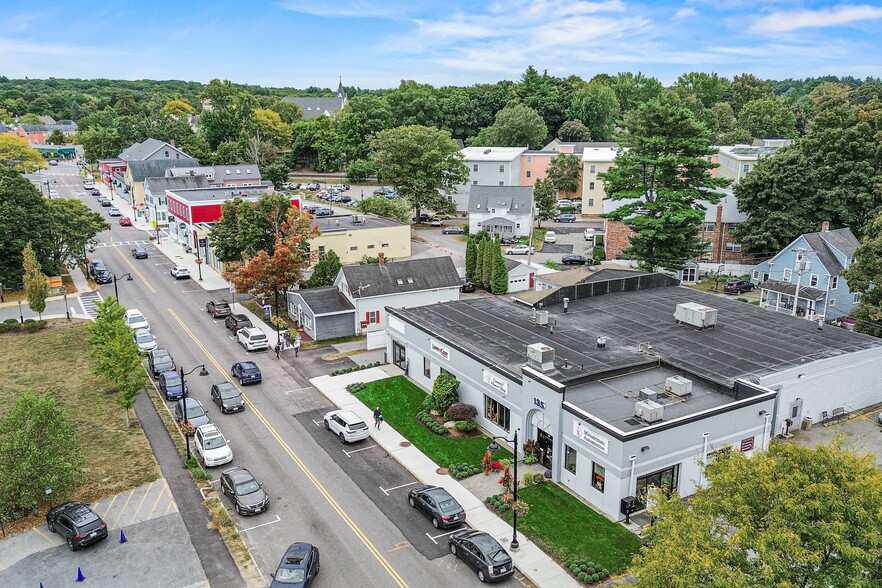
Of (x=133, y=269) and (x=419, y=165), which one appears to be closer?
(x=133, y=269)

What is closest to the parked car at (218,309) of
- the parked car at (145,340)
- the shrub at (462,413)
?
the parked car at (145,340)

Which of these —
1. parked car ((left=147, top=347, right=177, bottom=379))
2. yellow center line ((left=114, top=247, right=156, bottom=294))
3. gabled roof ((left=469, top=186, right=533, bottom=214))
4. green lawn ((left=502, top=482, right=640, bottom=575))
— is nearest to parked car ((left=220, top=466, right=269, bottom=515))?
green lawn ((left=502, top=482, right=640, bottom=575))

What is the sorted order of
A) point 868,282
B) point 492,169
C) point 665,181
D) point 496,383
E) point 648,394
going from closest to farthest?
point 648,394, point 496,383, point 868,282, point 665,181, point 492,169

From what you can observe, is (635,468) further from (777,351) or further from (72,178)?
(72,178)

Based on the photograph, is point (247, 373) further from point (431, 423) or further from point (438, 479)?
point (438, 479)

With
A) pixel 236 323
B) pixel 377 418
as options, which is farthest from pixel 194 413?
pixel 236 323

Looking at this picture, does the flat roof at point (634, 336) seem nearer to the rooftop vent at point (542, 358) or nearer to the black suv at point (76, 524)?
the rooftop vent at point (542, 358)
